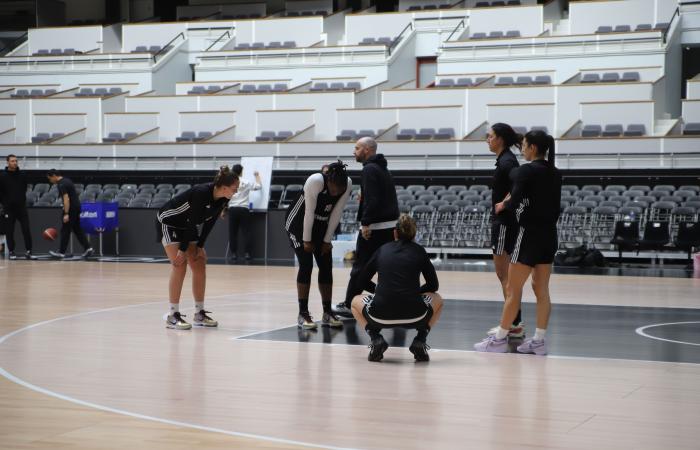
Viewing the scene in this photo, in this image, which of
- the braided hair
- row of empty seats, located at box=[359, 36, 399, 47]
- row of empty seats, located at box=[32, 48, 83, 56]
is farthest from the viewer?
row of empty seats, located at box=[32, 48, 83, 56]

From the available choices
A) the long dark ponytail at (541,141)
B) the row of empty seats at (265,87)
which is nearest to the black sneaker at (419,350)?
the long dark ponytail at (541,141)

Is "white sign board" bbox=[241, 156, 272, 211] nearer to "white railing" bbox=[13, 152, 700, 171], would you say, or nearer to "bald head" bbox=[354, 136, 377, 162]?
"white railing" bbox=[13, 152, 700, 171]

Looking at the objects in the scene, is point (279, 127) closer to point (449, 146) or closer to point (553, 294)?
point (449, 146)

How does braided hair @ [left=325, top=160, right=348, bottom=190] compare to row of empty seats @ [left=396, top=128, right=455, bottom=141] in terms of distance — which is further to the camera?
row of empty seats @ [left=396, top=128, right=455, bottom=141]

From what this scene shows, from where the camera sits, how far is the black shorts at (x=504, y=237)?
26.9 feet

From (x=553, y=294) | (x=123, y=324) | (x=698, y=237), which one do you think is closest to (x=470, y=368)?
(x=123, y=324)

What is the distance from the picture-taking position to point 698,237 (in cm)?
1819

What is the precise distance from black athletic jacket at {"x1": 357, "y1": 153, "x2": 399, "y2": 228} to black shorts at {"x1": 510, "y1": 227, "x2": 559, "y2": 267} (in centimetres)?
176

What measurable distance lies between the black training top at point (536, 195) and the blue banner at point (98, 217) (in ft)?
45.8

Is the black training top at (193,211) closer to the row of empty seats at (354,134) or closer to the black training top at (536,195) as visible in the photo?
the black training top at (536,195)

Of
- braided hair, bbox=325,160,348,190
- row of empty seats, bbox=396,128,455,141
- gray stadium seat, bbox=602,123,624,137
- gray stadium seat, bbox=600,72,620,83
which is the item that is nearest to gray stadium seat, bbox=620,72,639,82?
gray stadium seat, bbox=600,72,620,83

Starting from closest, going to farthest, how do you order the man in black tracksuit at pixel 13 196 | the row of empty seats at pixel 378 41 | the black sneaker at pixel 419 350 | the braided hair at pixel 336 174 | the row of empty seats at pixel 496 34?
1. the black sneaker at pixel 419 350
2. the braided hair at pixel 336 174
3. the man in black tracksuit at pixel 13 196
4. the row of empty seats at pixel 496 34
5. the row of empty seats at pixel 378 41

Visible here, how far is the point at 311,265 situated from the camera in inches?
351

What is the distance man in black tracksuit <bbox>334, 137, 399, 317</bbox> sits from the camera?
349 inches
